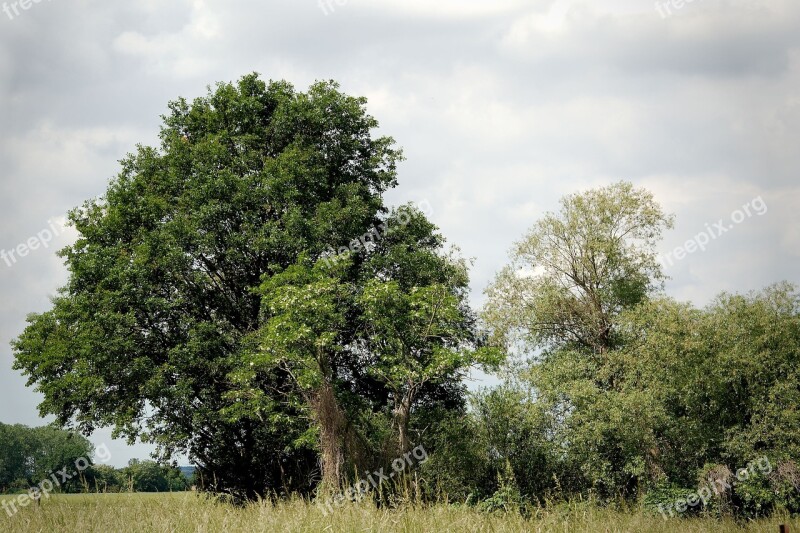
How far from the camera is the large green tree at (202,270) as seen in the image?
78.1 feet

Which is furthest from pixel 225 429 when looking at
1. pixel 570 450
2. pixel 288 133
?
pixel 570 450

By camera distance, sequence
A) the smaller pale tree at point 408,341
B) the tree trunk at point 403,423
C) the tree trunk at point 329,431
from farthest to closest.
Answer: the tree trunk at point 403,423, the smaller pale tree at point 408,341, the tree trunk at point 329,431

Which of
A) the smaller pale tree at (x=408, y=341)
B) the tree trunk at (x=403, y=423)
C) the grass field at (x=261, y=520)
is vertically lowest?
the grass field at (x=261, y=520)

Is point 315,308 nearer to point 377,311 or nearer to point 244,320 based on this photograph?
point 377,311

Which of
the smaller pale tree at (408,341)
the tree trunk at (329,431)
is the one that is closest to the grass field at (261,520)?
the tree trunk at (329,431)

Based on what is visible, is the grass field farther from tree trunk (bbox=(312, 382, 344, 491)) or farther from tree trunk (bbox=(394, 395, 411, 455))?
tree trunk (bbox=(394, 395, 411, 455))

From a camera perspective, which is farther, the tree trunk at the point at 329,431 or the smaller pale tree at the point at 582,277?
the smaller pale tree at the point at 582,277

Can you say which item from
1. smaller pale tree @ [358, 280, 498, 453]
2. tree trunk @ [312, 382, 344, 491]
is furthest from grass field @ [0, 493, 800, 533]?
A: smaller pale tree @ [358, 280, 498, 453]

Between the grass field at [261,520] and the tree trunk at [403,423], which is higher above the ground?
the tree trunk at [403,423]

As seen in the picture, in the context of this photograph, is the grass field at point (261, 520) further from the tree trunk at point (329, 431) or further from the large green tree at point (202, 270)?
the large green tree at point (202, 270)

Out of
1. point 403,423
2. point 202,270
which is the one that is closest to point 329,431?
point 403,423

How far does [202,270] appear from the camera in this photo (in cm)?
2611

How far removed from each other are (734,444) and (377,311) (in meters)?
15.5

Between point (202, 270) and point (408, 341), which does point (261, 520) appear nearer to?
point (408, 341)
